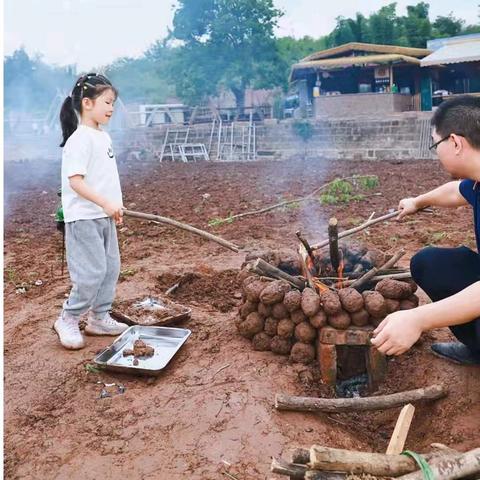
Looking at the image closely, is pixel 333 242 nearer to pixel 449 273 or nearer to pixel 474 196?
pixel 449 273

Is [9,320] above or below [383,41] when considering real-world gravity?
below

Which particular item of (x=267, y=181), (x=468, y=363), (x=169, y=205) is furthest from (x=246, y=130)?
(x=468, y=363)

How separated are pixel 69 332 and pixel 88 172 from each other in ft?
3.58

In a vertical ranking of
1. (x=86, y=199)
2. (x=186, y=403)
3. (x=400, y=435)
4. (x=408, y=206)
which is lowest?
(x=186, y=403)

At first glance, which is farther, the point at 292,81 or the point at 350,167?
the point at 292,81

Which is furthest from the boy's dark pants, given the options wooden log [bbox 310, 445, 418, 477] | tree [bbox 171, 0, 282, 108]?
tree [bbox 171, 0, 282, 108]

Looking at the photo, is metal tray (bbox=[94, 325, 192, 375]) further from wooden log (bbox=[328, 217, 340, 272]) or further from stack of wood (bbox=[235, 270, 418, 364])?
wooden log (bbox=[328, 217, 340, 272])

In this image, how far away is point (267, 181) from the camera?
12797mm

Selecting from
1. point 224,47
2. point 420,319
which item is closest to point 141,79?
point 224,47

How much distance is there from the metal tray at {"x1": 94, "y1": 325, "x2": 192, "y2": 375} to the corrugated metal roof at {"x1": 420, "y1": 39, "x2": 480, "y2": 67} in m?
18.6

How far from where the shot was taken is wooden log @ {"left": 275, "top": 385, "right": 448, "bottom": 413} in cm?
276

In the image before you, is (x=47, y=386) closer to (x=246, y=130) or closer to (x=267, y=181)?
(x=267, y=181)

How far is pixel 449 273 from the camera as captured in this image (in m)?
3.07

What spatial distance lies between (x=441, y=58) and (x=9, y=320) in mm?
19228
